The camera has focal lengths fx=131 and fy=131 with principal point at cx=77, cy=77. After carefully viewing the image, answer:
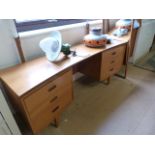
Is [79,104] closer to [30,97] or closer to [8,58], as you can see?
[30,97]

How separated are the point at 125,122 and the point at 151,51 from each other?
2600 mm

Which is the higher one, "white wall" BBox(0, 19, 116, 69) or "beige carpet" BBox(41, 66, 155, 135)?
"white wall" BBox(0, 19, 116, 69)

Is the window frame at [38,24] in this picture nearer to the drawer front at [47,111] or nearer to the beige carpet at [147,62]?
the drawer front at [47,111]

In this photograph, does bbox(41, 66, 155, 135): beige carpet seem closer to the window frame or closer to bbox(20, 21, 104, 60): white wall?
bbox(20, 21, 104, 60): white wall

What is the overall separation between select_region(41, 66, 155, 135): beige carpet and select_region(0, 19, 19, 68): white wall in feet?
2.79

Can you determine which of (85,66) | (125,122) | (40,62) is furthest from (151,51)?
(40,62)

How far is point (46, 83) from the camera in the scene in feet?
3.59

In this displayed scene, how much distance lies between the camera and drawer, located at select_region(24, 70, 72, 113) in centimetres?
101

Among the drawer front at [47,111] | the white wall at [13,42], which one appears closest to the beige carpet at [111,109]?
the drawer front at [47,111]

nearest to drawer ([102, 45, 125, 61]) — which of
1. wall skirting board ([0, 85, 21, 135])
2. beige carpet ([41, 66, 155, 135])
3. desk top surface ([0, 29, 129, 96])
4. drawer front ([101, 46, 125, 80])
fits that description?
drawer front ([101, 46, 125, 80])

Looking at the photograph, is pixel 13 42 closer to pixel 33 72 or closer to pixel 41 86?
pixel 33 72

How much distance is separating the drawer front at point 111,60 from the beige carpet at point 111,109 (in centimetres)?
31

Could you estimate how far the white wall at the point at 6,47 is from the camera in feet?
4.06
